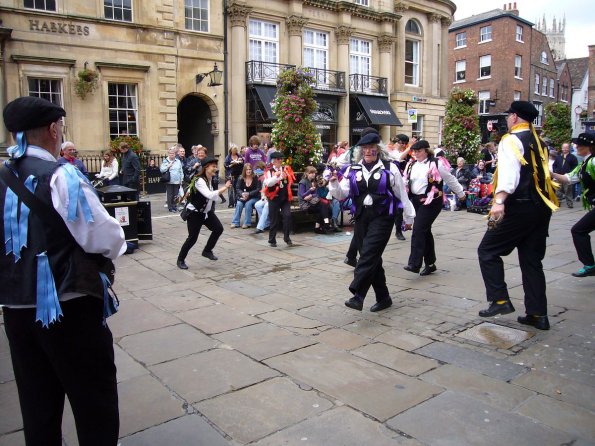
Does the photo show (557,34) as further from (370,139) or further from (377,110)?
(370,139)

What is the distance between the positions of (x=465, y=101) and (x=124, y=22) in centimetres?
1262

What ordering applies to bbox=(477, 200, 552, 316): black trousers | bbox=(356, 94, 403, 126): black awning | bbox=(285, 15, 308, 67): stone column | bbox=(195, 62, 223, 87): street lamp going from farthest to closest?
bbox=(356, 94, 403, 126): black awning, bbox=(285, 15, 308, 67): stone column, bbox=(195, 62, 223, 87): street lamp, bbox=(477, 200, 552, 316): black trousers

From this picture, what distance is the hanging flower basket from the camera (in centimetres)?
1822

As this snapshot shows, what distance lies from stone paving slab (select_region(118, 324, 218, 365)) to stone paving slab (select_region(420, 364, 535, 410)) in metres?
1.97

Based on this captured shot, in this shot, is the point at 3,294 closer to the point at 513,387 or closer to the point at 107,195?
the point at 513,387

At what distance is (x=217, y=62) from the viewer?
22141 millimetres

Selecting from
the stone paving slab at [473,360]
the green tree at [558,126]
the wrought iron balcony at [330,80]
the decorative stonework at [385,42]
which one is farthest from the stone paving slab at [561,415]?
the decorative stonework at [385,42]

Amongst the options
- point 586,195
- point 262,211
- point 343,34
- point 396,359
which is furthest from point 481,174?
point 343,34

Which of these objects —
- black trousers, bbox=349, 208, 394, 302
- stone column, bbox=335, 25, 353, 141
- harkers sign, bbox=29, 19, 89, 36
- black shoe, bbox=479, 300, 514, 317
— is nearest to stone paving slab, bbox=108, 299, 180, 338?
black trousers, bbox=349, 208, 394, 302

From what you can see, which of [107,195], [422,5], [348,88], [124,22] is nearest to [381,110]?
[348,88]

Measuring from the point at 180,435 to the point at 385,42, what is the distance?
2900cm

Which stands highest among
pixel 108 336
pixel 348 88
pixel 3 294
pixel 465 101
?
pixel 348 88

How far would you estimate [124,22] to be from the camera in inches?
760

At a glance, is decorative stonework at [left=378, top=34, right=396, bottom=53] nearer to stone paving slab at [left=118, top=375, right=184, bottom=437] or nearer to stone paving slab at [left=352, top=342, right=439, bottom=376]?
stone paving slab at [left=352, top=342, right=439, bottom=376]
